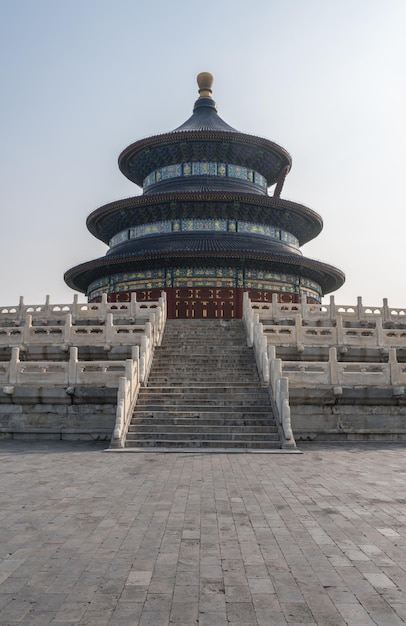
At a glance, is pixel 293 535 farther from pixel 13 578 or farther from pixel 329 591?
pixel 13 578

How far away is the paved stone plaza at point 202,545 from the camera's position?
13.7 ft

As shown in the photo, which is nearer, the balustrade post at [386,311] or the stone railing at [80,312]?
the stone railing at [80,312]

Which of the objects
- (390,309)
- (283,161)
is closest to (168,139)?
(283,161)

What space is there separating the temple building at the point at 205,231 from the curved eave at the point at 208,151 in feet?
0.25

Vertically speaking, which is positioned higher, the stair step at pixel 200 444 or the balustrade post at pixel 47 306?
the balustrade post at pixel 47 306

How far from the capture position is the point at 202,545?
5719mm

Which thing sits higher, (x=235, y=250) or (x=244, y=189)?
(x=244, y=189)

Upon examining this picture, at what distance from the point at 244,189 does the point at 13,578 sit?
36.1 m

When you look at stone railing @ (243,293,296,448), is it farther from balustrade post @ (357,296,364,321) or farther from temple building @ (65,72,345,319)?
temple building @ (65,72,345,319)

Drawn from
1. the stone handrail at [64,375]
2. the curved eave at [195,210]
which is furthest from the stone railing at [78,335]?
the curved eave at [195,210]

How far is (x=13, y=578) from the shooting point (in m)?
4.77

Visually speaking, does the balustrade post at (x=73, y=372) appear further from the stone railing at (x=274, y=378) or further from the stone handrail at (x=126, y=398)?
the stone railing at (x=274, y=378)

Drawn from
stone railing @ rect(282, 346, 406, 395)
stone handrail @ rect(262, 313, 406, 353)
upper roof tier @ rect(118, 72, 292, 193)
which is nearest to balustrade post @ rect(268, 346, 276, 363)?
stone railing @ rect(282, 346, 406, 395)

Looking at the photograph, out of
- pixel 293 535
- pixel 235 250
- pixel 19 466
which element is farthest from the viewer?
pixel 235 250
